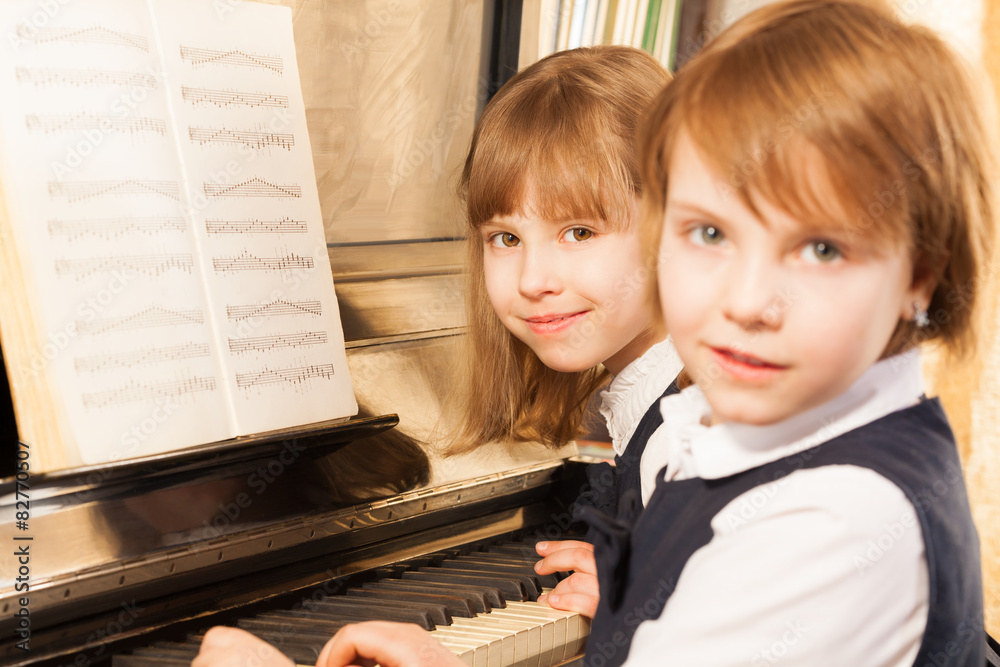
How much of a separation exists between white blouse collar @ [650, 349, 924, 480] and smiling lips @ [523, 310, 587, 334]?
1.11 feet

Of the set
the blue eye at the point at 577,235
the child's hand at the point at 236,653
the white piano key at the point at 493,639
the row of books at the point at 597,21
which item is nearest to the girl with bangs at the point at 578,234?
the blue eye at the point at 577,235

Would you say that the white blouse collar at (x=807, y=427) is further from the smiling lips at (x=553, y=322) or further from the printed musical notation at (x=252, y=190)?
the printed musical notation at (x=252, y=190)

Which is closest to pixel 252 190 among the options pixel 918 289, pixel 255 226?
pixel 255 226

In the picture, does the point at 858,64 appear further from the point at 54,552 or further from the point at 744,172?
the point at 54,552

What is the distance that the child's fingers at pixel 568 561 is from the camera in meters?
0.96

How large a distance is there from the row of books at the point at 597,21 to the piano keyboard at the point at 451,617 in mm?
1088

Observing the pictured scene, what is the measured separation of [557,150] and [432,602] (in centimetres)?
56

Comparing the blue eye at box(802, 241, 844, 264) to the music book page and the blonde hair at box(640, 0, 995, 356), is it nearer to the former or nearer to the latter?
the blonde hair at box(640, 0, 995, 356)

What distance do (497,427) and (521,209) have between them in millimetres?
382

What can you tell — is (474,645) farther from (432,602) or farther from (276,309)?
(276,309)

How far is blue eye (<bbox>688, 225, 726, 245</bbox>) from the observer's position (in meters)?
0.58

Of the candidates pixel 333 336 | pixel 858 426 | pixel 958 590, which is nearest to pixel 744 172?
pixel 858 426

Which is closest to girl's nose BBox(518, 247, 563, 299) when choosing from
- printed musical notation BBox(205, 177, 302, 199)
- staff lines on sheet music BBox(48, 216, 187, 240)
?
printed musical notation BBox(205, 177, 302, 199)

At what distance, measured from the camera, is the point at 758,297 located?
0.53m
